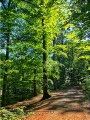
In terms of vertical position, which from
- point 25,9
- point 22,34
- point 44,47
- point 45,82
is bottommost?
point 45,82

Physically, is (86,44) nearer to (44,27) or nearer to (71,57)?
(44,27)

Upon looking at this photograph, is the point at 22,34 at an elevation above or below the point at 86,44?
above

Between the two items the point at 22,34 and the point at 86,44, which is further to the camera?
the point at 22,34

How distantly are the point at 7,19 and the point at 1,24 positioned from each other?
1.20 m

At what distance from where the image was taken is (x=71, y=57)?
55906 millimetres

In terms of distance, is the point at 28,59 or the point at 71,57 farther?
the point at 71,57

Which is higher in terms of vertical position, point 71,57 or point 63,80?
point 71,57

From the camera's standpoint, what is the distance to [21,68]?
2136 centimetres

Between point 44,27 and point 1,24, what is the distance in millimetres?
4104

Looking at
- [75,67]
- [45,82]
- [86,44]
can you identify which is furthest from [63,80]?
[86,44]

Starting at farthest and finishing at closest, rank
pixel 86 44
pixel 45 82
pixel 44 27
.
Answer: pixel 45 82
pixel 44 27
pixel 86 44

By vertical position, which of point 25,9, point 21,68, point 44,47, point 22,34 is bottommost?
point 21,68

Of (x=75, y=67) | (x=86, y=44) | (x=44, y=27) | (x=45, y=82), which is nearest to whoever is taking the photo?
(x=86, y=44)

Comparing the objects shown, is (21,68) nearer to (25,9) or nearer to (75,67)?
(25,9)
